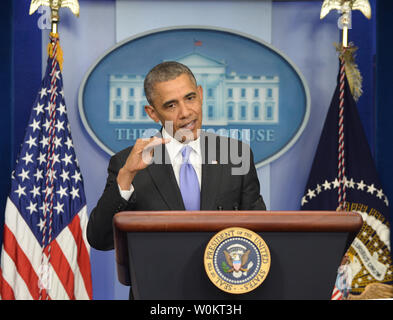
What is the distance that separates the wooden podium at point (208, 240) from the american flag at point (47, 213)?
7.97ft

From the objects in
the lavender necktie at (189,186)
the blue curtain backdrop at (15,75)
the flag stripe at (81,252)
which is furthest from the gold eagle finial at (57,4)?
the lavender necktie at (189,186)

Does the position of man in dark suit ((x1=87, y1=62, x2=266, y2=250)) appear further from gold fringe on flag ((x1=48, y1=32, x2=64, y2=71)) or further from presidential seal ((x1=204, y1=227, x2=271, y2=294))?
gold fringe on flag ((x1=48, y1=32, x2=64, y2=71))

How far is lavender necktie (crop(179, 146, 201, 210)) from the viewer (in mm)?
1908

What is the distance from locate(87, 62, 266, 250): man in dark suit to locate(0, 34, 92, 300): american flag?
1.71m

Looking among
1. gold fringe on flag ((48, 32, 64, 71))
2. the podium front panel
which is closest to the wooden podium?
the podium front panel

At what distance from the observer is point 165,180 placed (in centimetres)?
192

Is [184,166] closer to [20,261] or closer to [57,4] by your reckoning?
[20,261]

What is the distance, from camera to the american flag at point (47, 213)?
3.57 m

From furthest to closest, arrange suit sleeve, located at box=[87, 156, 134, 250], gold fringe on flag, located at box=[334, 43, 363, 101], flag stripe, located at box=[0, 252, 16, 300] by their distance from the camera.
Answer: gold fringe on flag, located at box=[334, 43, 363, 101] < flag stripe, located at box=[0, 252, 16, 300] < suit sleeve, located at box=[87, 156, 134, 250]

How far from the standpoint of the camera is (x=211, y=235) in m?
1.20

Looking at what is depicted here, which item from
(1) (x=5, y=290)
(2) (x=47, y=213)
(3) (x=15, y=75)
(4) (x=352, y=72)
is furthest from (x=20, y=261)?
(4) (x=352, y=72)

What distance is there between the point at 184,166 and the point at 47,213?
1924 mm

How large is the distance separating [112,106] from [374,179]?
1.82 m
